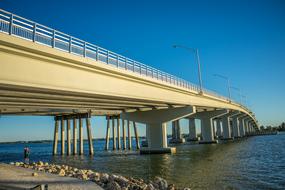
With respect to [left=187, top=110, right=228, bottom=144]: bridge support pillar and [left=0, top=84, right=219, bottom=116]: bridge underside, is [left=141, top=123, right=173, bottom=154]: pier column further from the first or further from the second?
[left=187, top=110, right=228, bottom=144]: bridge support pillar

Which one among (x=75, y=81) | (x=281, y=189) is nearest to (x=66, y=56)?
(x=75, y=81)

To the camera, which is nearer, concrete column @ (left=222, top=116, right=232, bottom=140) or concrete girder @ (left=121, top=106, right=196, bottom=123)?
concrete girder @ (left=121, top=106, right=196, bottom=123)

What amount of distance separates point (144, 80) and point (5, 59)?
60.0 feet

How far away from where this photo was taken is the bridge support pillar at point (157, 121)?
4962 cm

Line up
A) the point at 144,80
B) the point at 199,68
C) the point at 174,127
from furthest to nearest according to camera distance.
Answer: the point at 174,127
the point at 199,68
the point at 144,80

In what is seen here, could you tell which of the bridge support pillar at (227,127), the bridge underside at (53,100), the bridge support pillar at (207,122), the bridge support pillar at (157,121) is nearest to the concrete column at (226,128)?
the bridge support pillar at (227,127)

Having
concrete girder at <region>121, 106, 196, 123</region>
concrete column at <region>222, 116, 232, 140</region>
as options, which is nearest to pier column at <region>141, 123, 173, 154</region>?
concrete girder at <region>121, 106, 196, 123</region>

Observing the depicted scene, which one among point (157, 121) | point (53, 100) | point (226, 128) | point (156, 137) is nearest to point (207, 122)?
point (226, 128)

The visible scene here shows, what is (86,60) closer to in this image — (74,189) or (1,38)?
(1,38)

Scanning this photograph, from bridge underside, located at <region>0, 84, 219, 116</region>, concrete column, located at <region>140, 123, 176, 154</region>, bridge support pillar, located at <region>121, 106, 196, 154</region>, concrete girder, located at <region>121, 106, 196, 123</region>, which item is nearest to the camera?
bridge underside, located at <region>0, 84, 219, 116</region>

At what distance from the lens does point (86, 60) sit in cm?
A: 2188

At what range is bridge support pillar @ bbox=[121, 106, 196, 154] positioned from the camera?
49625mm

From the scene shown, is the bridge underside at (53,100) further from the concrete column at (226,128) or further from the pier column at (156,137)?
the concrete column at (226,128)

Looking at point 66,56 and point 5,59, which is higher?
point 66,56
